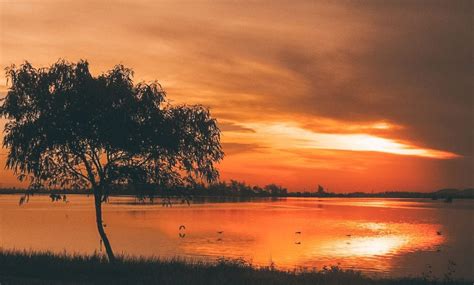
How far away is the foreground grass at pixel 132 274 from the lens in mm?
23922

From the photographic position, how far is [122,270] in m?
26.9

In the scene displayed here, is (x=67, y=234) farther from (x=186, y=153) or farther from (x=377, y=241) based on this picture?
(x=186, y=153)

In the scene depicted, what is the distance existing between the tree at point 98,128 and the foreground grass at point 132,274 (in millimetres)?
4584

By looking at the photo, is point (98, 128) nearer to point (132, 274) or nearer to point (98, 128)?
point (98, 128)

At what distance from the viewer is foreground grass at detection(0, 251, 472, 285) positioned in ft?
78.5

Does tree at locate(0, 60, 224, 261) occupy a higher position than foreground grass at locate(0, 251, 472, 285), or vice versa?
tree at locate(0, 60, 224, 261)

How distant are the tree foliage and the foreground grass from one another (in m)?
4.67

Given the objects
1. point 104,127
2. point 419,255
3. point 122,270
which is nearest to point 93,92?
point 104,127

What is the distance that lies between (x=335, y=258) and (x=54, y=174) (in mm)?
37355

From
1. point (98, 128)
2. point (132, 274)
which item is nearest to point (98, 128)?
point (98, 128)

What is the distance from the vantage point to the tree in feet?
96.8

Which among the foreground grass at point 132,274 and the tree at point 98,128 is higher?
the tree at point 98,128

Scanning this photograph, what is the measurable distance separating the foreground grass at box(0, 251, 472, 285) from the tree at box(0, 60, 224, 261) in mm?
4584

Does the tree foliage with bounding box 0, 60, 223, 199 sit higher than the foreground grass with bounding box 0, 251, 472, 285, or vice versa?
the tree foliage with bounding box 0, 60, 223, 199
